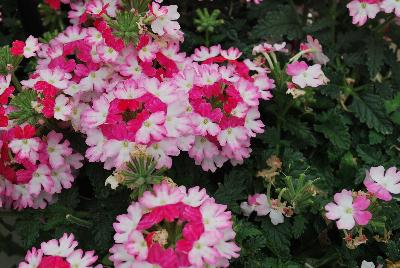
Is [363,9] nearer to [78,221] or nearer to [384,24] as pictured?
[384,24]

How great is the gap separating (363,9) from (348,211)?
51cm

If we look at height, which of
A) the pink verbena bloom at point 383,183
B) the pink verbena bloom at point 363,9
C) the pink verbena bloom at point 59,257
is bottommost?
the pink verbena bloom at point 59,257

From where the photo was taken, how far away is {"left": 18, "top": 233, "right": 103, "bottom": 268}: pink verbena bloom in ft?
3.32

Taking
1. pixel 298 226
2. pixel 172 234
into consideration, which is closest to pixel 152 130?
pixel 172 234

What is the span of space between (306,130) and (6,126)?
26.6 inches

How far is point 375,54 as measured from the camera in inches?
60.6

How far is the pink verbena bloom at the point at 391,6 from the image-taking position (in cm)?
137

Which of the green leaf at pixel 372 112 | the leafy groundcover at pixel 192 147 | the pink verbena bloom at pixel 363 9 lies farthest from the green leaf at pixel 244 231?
the pink verbena bloom at pixel 363 9

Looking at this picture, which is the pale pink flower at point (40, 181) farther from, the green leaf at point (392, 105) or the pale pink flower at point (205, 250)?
the green leaf at point (392, 105)

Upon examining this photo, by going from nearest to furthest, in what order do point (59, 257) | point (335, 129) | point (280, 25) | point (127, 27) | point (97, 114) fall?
point (59, 257) < point (97, 114) < point (127, 27) < point (335, 129) < point (280, 25)

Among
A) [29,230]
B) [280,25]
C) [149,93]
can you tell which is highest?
[149,93]

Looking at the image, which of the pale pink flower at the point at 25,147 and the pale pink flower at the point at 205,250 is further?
the pale pink flower at the point at 25,147

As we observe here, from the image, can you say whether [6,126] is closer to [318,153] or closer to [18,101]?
[18,101]

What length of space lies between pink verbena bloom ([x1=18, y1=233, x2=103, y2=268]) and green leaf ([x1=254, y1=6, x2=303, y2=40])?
0.79 meters
